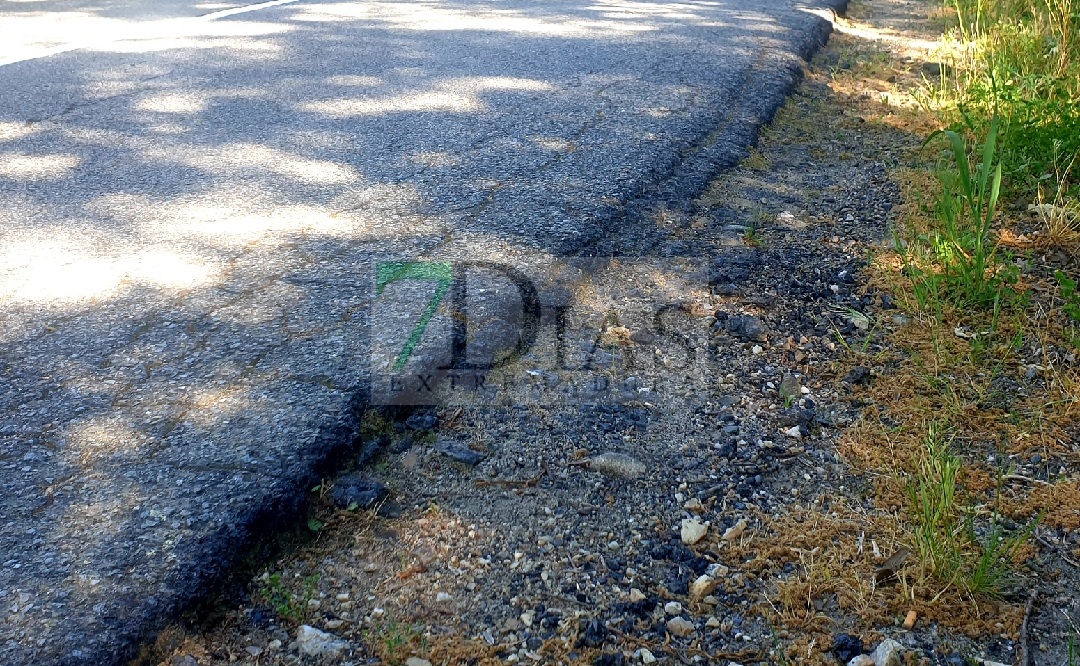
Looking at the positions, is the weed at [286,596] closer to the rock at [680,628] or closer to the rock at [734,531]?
the rock at [680,628]

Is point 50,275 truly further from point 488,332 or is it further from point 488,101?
point 488,101

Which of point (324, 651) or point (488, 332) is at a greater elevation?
point (488, 332)

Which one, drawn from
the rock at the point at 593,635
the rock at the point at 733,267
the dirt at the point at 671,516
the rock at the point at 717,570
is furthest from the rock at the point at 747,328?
the rock at the point at 593,635

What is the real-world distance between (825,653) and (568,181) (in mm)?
1920

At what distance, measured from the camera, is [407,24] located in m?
5.48

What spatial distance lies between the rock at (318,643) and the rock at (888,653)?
0.84 meters

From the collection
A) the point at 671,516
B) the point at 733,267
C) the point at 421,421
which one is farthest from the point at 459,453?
the point at 733,267

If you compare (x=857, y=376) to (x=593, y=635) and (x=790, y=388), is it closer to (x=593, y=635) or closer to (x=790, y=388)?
(x=790, y=388)

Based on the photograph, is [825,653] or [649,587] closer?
[825,653]

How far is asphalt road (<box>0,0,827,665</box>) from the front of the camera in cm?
166

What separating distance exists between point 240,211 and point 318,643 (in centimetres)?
167

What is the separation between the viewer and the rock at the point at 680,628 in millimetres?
1569

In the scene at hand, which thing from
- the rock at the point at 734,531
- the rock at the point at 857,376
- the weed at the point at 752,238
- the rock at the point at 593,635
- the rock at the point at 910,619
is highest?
the weed at the point at 752,238

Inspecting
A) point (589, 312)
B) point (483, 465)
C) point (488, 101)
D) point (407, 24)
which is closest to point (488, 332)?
point (589, 312)
